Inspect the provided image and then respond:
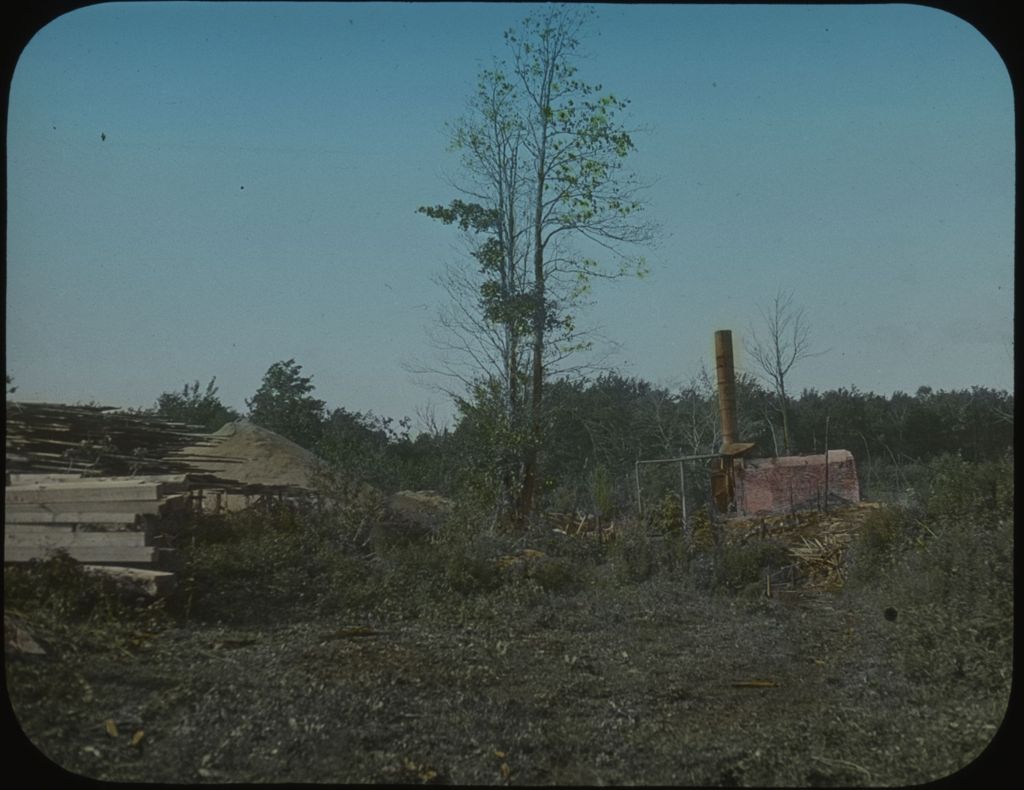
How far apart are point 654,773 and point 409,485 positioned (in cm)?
307

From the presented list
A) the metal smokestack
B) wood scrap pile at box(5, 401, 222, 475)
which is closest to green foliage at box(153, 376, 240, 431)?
wood scrap pile at box(5, 401, 222, 475)

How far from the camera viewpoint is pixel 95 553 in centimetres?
479

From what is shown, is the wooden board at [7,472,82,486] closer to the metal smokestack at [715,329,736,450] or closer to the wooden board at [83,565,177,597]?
the wooden board at [83,565,177,597]

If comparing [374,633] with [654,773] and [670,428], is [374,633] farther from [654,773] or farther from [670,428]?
[670,428]

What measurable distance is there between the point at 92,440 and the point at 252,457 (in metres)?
1.04

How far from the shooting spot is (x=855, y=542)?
263 inches

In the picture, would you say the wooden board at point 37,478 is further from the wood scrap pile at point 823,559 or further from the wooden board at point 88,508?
the wood scrap pile at point 823,559

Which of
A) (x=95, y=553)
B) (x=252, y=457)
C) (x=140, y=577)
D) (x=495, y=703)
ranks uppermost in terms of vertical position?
(x=252, y=457)

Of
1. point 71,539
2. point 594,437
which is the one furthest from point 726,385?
point 71,539

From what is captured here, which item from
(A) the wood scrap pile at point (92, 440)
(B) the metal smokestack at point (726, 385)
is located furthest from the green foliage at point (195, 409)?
(B) the metal smokestack at point (726, 385)

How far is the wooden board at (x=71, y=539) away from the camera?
4566 mm

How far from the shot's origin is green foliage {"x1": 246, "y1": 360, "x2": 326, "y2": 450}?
5605mm

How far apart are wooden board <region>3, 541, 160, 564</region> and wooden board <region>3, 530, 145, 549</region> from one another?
0.7 inches

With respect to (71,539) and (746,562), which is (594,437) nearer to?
(746,562)
